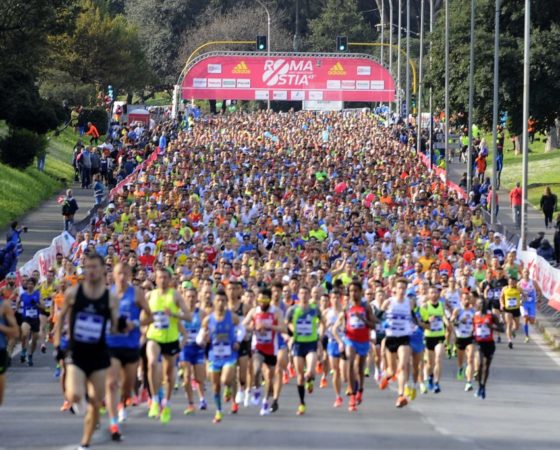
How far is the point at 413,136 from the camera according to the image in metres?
73.1

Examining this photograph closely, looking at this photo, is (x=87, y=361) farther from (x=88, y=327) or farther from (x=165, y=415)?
(x=165, y=415)

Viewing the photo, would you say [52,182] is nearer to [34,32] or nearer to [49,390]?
[34,32]

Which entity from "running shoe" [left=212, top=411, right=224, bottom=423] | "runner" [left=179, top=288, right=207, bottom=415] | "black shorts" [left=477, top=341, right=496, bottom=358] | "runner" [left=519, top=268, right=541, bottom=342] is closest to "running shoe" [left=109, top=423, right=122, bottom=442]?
"running shoe" [left=212, top=411, right=224, bottom=423]

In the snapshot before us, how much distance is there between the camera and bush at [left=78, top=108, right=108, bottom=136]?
77.9 meters

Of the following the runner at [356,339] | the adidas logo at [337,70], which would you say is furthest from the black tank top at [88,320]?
the adidas logo at [337,70]

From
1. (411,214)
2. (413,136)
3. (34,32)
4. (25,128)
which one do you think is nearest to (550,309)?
(411,214)

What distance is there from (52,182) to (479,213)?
2255 centimetres

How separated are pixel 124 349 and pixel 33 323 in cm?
775

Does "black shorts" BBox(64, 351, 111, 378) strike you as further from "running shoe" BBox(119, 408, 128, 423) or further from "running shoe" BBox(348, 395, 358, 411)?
"running shoe" BBox(348, 395, 358, 411)

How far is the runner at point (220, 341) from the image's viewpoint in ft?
58.2

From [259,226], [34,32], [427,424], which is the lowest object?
[427,424]

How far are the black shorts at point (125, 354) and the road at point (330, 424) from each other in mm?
784

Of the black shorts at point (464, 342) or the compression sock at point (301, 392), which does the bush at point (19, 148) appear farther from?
the compression sock at point (301, 392)

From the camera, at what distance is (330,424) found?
1766cm
